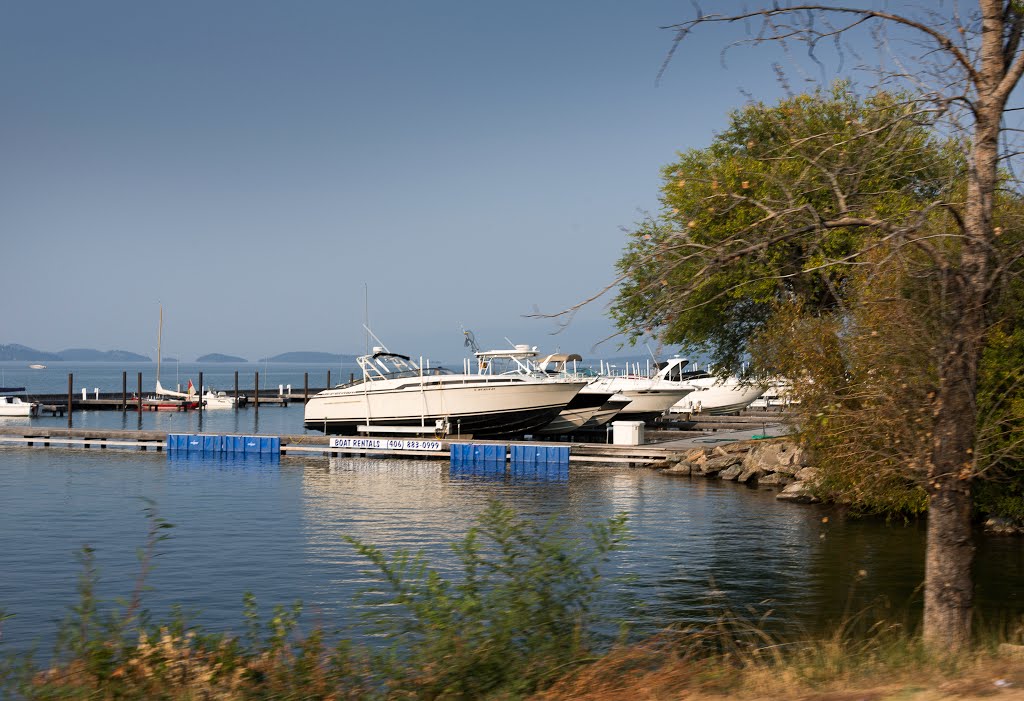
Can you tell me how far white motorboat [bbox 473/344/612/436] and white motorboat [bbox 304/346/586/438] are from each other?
1471 mm

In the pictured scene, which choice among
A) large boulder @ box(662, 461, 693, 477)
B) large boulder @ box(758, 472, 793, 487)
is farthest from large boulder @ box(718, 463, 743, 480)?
large boulder @ box(662, 461, 693, 477)

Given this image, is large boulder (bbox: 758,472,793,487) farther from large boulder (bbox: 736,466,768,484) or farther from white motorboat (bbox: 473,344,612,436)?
white motorboat (bbox: 473,344,612,436)

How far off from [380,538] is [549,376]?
24.3 meters

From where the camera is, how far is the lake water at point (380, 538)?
60.1ft

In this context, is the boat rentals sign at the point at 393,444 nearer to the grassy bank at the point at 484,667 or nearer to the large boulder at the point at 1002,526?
the large boulder at the point at 1002,526

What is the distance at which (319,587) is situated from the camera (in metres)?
19.4

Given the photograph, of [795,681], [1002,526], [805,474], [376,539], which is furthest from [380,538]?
[795,681]

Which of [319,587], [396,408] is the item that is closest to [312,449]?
[396,408]

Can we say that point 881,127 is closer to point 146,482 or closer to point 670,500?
point 670,500

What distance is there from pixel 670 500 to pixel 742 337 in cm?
1063

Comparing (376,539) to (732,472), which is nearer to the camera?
(376,539)

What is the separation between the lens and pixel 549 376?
48531 mm

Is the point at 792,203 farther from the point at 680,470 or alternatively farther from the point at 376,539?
the point at 680,470

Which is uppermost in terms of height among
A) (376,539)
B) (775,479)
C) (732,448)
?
(732,448)
